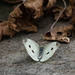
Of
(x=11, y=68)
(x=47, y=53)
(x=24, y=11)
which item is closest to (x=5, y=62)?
(x=11, y=68)

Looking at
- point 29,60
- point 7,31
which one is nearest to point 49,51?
point 29,60

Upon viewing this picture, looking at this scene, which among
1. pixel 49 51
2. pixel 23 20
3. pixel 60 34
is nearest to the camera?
pixel 49 51

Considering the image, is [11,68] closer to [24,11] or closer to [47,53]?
[47,53]

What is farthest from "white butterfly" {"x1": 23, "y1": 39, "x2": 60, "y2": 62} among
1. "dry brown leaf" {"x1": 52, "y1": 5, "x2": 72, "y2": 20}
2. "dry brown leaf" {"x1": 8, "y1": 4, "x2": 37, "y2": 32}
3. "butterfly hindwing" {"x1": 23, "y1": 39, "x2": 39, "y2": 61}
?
"dry brown leaf" {"x1": 52, "y1": 5, "x2": 72, "y2": 20}

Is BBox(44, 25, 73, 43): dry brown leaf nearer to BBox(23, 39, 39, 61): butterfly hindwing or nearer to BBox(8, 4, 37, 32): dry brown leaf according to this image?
BBox(8, 4, 37, 32): dry brown leaf

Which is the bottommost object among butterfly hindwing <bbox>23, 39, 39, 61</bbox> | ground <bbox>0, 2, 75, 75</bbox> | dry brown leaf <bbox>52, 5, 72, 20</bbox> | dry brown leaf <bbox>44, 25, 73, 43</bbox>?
ground <bbox>0, 2, 75, 75</bbox>

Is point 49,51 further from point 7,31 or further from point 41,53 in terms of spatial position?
point 7,31

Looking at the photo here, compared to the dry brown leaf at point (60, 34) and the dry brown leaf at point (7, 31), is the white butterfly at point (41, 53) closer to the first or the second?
the dry brown leaf at point (60, 34)
